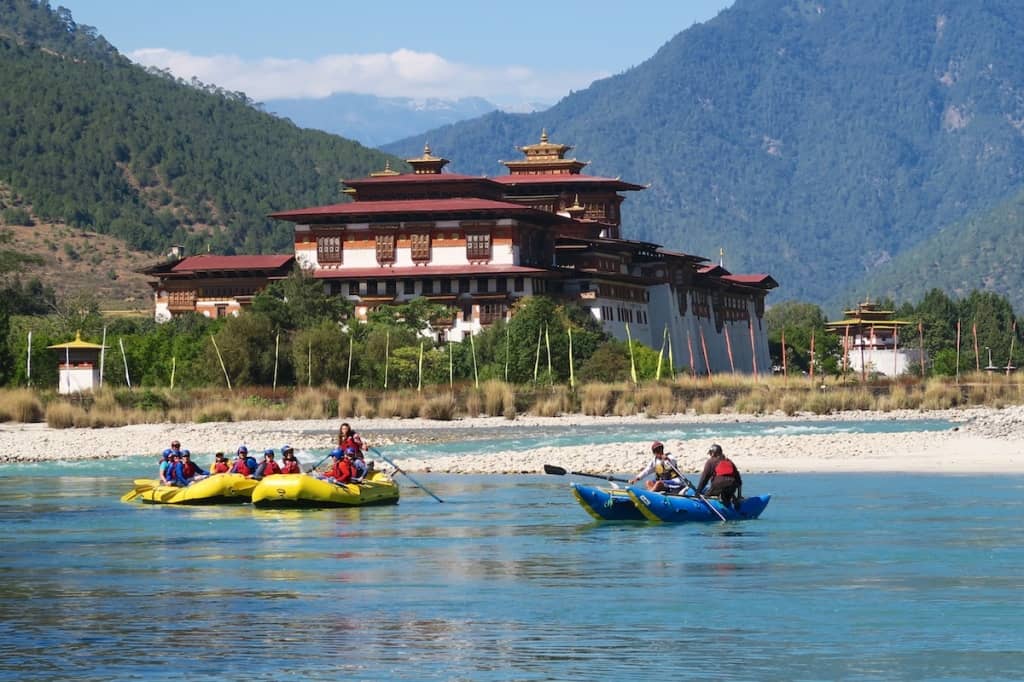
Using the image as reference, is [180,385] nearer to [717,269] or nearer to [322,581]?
[717,269]

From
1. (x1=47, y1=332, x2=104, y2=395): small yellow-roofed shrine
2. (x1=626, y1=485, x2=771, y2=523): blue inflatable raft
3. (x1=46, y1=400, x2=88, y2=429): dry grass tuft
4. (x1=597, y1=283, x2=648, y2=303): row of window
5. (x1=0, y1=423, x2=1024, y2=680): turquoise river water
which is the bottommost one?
(x1=0, y1=423, x2=1024, y2=680): turquoise river water

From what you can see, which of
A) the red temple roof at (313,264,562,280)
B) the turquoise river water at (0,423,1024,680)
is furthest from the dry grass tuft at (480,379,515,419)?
the turquoise river water at (0,423,1024,680)

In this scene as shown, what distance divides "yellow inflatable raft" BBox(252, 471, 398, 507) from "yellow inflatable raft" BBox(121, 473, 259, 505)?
746mm

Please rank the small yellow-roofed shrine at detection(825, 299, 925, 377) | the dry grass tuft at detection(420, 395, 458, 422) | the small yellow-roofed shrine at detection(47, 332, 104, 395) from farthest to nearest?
1. the small yellow-roofed shrine at detection(825, 299, 925, 377)
2. the small yellow-roofed shrine at detection(47, 332, 104, 395)
3. the dry grass tuft at detection(420, 395, 458, 422)

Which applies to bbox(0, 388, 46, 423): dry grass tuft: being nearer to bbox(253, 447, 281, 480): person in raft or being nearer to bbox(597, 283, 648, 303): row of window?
bbox(253, 447, 281, 480): person in raft

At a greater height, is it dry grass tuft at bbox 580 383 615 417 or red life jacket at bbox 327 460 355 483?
dry grass tuft at bbox 580 383 615 417

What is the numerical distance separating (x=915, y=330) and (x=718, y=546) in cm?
12268

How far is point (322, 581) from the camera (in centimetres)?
2841

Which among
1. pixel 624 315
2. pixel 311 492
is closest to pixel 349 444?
pixel 311 492

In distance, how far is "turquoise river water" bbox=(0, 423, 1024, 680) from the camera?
2164 cm

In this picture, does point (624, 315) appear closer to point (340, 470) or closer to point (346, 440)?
point (346, 440)

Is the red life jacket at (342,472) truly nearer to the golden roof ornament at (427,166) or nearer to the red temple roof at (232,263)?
the red temple roof at (232,263)

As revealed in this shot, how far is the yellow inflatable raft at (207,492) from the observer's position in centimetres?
4166

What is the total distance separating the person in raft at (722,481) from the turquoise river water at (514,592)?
0.50 metres
